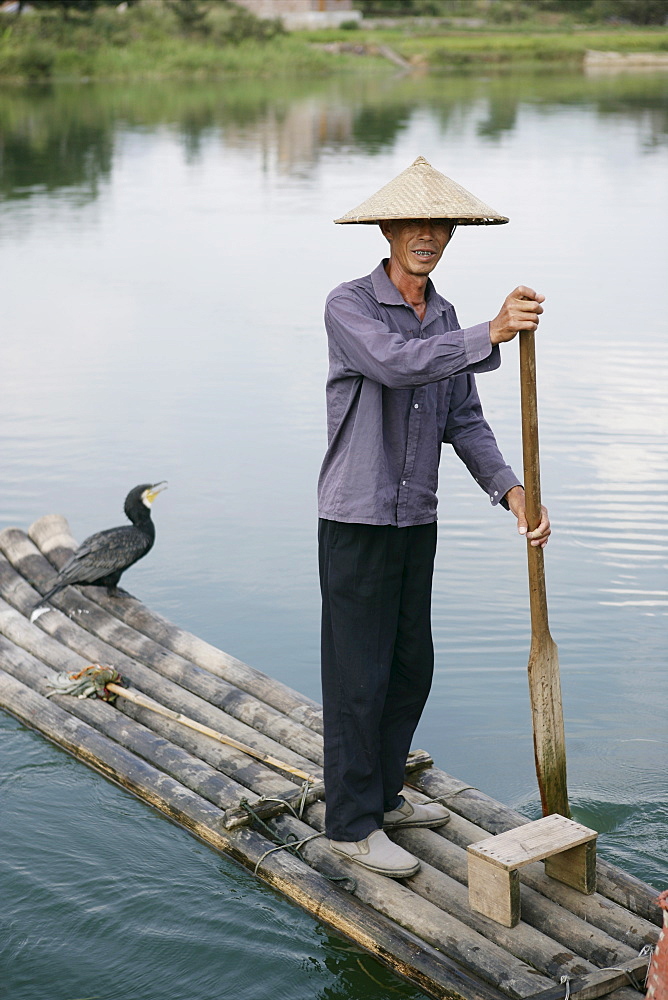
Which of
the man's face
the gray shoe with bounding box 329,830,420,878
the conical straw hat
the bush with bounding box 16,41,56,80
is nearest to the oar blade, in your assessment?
the gray shoe with bounding box 329,830,420,878

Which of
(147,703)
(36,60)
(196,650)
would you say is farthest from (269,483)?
(36,60)

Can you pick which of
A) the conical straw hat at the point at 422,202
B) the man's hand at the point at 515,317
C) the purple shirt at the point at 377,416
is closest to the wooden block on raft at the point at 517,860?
the purple shirt at the point at 377,416

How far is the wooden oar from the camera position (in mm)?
3299

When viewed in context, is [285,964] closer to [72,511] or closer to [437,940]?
[437,940]

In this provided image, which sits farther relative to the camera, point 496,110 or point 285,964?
point 496,110

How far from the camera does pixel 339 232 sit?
1603 centimetres

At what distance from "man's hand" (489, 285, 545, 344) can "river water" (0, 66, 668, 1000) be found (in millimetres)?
1779

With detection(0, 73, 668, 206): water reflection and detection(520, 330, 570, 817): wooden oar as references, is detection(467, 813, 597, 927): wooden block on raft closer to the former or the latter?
detection(520, 330, 570, 817): wooden oar

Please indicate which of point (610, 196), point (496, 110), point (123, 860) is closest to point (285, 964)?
point (123, 860)

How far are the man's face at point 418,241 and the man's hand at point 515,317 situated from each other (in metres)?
0.33

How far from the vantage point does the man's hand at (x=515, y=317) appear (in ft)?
10.2

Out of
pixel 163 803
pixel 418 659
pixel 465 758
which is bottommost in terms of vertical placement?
pixel 465 758

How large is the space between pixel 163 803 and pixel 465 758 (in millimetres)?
1368

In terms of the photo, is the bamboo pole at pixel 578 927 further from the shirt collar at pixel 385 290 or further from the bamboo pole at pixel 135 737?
the shirt collar at pixel 385 290
